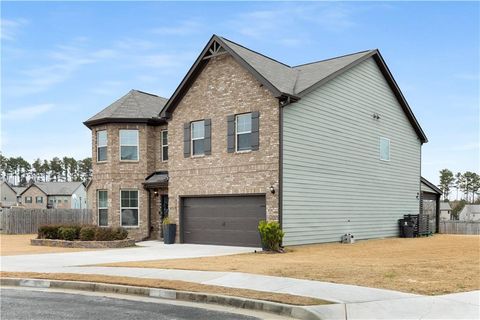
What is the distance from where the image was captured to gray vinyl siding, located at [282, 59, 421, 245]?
20.1 meters

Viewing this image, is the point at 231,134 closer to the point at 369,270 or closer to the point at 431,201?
the point at 369,270

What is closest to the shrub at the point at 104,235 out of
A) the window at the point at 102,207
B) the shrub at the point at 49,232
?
the shrub at the point at 49,232

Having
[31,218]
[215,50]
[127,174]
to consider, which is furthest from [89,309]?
[31,218]

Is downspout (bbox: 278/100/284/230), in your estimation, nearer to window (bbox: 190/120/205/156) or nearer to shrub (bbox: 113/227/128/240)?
window (bbox: 190/120/205/156)

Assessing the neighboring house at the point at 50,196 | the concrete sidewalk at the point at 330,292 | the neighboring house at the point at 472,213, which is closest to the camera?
the concrete sidewalk at the point at 330,292

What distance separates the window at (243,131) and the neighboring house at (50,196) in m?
69.3

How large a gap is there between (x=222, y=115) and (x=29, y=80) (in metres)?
8.73

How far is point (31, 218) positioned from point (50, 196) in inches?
2109

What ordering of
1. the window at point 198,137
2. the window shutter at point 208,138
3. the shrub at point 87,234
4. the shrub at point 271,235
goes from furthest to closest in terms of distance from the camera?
the window at point 198,137 < the window shutter at point 208,138 < the shrub at point 87,234 < the shrub at point 271,235

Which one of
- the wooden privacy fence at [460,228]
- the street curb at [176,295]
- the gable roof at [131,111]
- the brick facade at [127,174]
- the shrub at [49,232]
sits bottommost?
the wooden privacy fence at [460,228]

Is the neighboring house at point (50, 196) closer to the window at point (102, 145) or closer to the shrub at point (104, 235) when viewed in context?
the window at point (102, 145)

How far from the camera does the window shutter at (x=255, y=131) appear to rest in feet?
66.0

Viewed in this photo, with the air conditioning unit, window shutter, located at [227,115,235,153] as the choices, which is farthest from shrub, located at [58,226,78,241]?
the air conditioning unit

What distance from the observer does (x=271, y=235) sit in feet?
59.1
